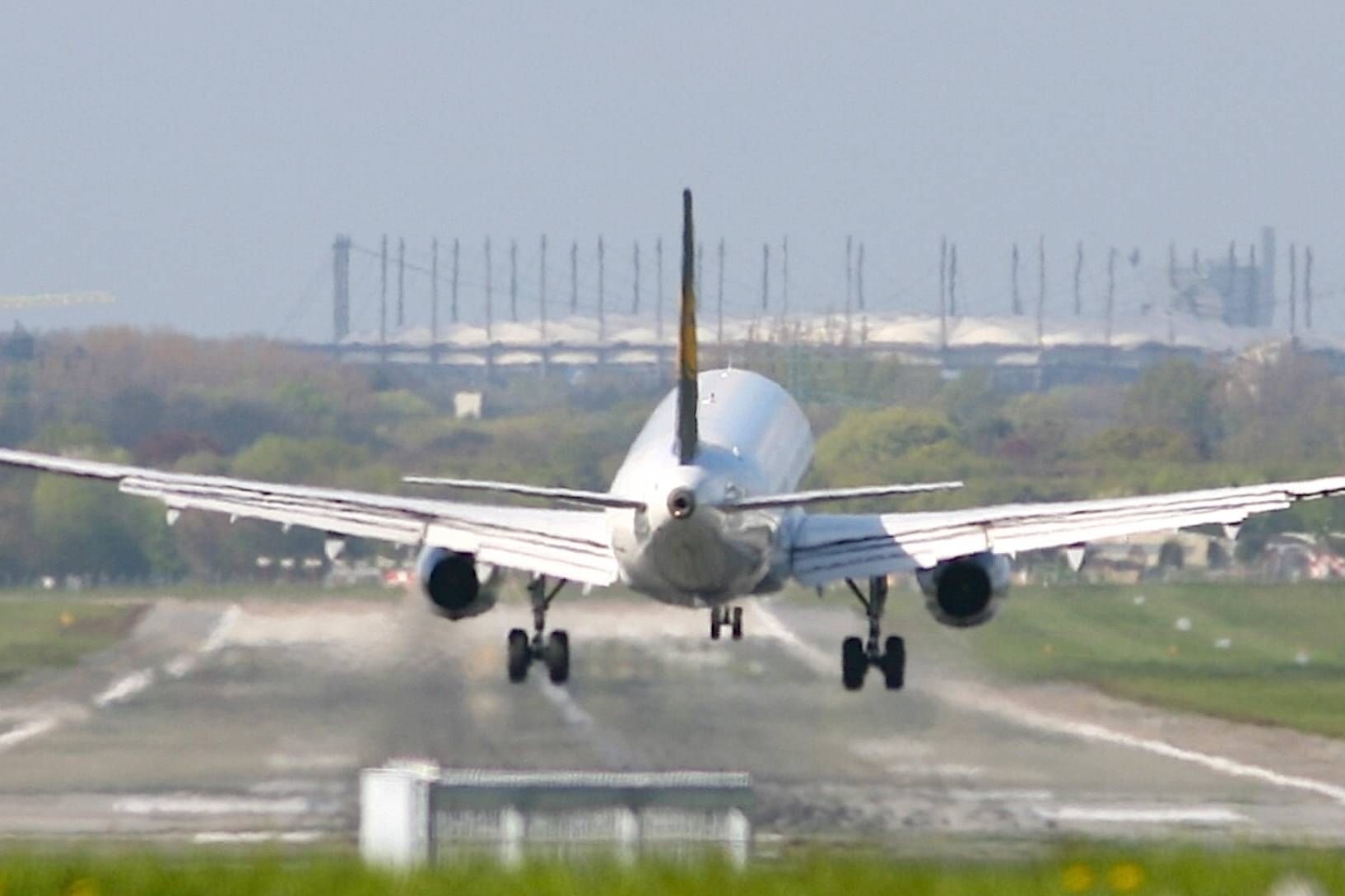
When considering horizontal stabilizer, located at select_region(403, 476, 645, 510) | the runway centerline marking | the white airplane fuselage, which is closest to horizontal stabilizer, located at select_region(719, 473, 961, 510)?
the white airplane fuselage

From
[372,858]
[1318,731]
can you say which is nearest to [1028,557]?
[1318,731]

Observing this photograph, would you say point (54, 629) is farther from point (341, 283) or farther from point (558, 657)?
point (341, 283)

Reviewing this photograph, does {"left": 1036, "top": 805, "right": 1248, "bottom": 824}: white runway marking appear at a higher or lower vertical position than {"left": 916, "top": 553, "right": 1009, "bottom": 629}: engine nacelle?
lower

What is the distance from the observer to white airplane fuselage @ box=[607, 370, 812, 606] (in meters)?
41.5

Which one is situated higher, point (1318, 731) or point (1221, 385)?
point (1221, 385)

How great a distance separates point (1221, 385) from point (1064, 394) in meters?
10.2

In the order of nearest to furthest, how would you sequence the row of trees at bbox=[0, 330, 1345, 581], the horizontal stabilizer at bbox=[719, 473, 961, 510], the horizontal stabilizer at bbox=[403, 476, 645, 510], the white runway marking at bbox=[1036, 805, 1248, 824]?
the white runway marking at bbox=[1036, 805, 1248, 824] → the horizontal stabilizer at bbox=[719, 473, 961, 510] → the horizontal stabilizer at bbox=[403, 476, 645, 510] → the row of trees at bbox=[0, 330, 1345, 581]

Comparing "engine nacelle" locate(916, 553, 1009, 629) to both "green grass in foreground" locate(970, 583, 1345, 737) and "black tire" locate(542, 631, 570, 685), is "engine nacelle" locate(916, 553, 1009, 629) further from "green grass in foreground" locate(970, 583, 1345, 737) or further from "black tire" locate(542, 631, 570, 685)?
"black tire" locate(542, 631, 570, 685)

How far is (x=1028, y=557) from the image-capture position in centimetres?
7081

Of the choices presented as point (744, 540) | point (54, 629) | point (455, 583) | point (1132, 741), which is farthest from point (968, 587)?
point (54, 629)

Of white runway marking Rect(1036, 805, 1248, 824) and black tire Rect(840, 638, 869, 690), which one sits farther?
black tire Rect(840, 638, 869, 690)

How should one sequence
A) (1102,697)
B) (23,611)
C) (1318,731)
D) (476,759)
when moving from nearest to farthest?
1. (476,759)
2. (1318,731)
3. (1102,697)
4. (23,611)

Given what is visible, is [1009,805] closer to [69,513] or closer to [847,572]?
[847,572]

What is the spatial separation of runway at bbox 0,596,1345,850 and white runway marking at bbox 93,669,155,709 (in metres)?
0.11
